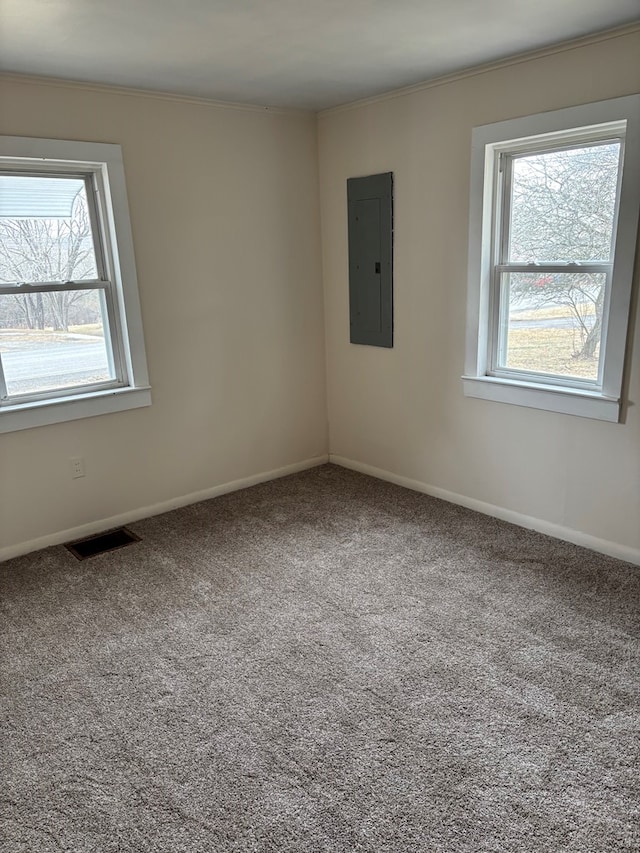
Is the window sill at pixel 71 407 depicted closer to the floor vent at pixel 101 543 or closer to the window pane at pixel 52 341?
the window pane at pixel 52 341

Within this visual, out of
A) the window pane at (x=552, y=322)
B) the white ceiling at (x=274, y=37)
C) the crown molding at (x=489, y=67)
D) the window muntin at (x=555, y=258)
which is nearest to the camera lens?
the white ceiling at (x=274, y=37)

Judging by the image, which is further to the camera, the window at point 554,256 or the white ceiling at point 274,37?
the window at point 554,256

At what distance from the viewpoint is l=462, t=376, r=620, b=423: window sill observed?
2.95 meters

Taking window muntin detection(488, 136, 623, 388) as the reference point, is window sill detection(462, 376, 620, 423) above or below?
below

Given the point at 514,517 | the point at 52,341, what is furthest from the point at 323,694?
the point at 52,341

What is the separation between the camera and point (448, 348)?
362cm

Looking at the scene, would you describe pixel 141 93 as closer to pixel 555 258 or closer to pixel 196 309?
pixel 196 309

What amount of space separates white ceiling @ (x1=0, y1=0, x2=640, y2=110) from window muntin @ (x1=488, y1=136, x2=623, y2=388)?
0.54 m

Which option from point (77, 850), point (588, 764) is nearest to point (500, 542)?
point (588, 764)

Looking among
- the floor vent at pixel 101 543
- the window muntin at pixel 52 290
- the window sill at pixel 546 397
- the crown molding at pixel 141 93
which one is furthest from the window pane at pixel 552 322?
the floor vent at pixel 101 543

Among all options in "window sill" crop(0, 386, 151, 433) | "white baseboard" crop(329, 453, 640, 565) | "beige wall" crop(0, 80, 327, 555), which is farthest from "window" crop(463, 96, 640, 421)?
"window sill" crop(0, 386, 151, 433)

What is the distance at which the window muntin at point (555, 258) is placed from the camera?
2.90 metres

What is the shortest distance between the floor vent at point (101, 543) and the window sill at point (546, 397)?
2.12 meters

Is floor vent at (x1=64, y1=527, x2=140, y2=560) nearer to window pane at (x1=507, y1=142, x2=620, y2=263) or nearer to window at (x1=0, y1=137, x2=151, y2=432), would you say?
window at (x1=0, y1=137, x2=151, y2=432)
